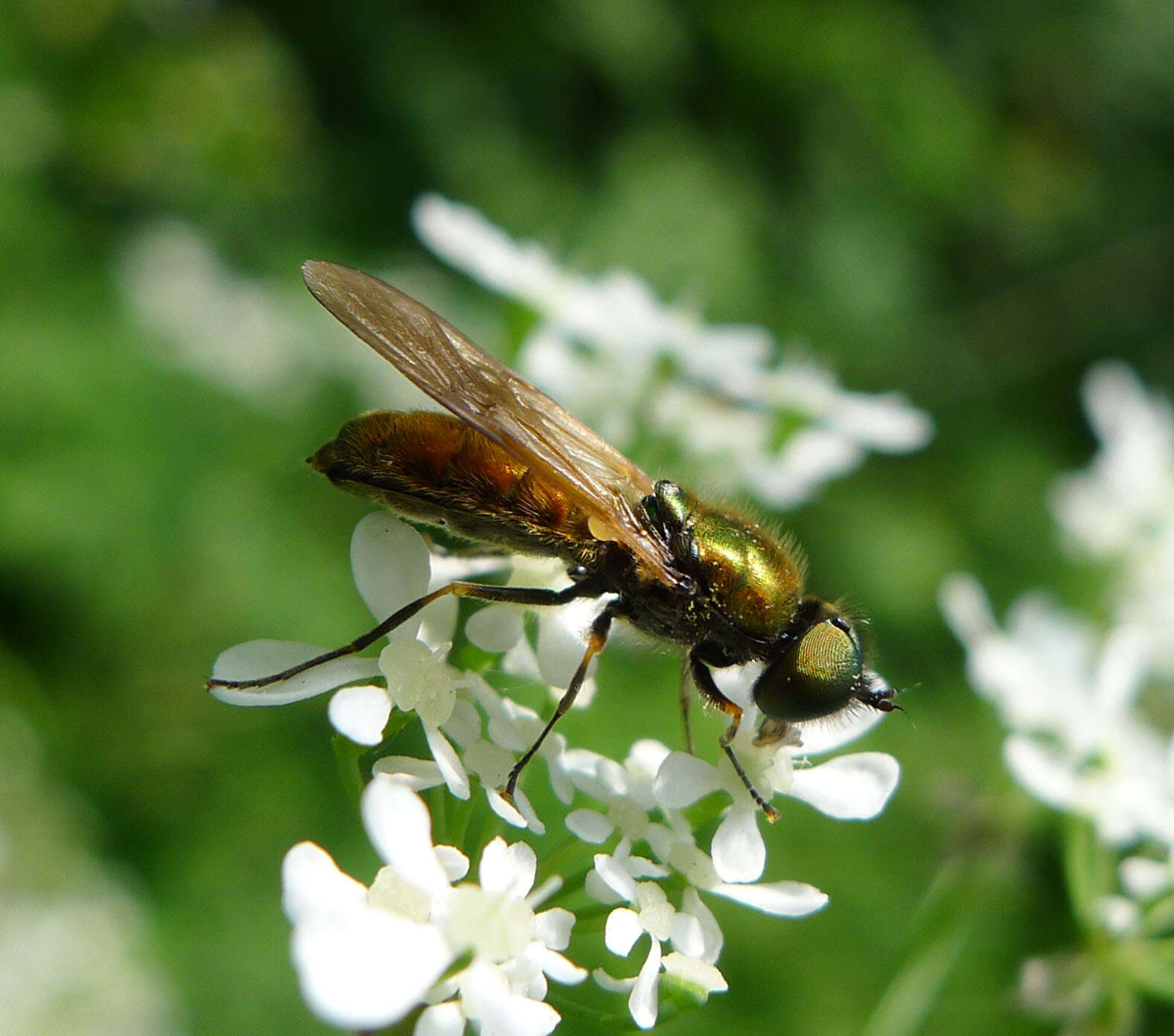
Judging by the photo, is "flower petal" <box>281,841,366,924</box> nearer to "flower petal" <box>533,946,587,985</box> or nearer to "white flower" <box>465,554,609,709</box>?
"flower petal" <box>533,946,587,985</box>

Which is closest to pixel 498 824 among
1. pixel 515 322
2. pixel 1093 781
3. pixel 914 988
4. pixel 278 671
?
pixel 278 671

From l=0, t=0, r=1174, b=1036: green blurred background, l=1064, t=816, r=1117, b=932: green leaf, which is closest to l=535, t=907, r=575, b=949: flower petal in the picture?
l=0, t=0, r=1174, b=1036: green blurred background

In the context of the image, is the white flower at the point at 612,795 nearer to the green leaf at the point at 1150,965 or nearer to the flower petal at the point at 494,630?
the flower petal at the point at 494,630

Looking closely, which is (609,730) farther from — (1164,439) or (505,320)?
(1164,439)

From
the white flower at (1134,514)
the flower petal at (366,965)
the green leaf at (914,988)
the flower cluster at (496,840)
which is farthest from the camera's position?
the white flower at (1134,514)

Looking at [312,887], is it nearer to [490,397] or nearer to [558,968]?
[558,968]

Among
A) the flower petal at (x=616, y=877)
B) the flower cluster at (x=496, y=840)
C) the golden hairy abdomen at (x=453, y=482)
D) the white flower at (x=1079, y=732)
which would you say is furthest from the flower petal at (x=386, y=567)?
the white flower at (x=1079, y=732)
